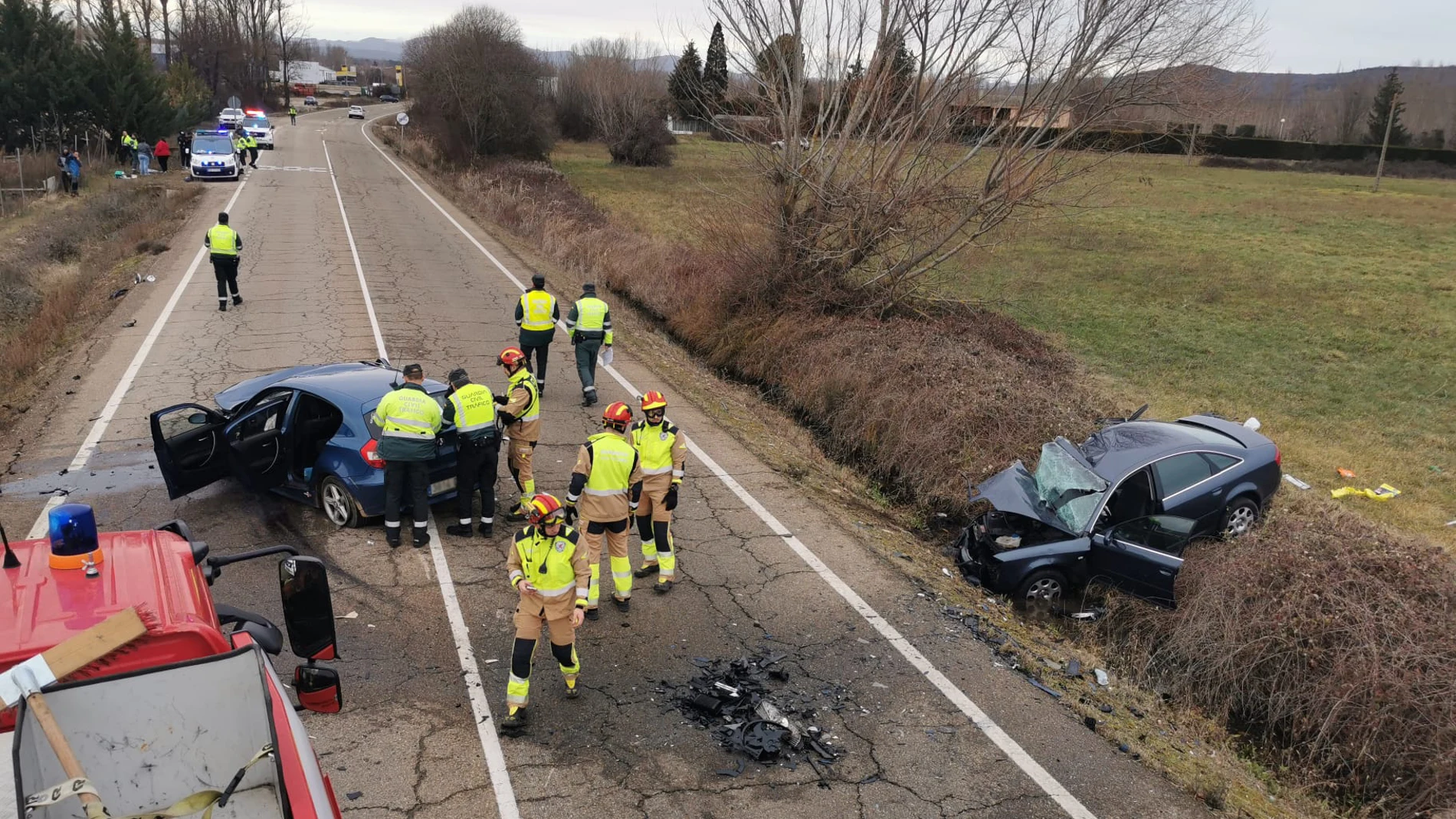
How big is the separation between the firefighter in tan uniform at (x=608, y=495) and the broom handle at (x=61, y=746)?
4.14 m

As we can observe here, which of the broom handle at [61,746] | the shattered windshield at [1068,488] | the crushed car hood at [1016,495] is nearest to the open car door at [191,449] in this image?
the broom handle at [61,746]

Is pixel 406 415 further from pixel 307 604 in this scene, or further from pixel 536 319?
pixel 536 319

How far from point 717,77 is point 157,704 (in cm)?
1701

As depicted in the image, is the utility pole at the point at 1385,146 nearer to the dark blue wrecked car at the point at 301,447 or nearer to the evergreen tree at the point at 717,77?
the evergreen tree at the point at 717,77

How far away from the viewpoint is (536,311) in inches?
487

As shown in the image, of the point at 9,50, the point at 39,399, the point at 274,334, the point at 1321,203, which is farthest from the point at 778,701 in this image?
the point at 1321,203

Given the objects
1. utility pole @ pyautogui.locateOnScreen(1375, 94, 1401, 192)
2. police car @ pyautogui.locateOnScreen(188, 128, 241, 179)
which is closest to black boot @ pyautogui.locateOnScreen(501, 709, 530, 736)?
police car @ pyautogui.locateOnScreen(188, 128, 241, 179)

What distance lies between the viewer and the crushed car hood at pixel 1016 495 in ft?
29.2

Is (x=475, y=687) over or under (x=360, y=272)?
under

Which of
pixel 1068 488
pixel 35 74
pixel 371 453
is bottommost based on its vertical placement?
pixel 1068 488

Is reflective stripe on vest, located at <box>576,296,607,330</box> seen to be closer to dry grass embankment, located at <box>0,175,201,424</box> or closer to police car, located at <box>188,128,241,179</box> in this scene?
dry grass embankment, located at <box>0,175,201,424</box>

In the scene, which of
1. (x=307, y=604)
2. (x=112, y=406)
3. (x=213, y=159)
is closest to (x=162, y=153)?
(x=213, y=159)

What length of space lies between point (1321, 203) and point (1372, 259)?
60.8 ft

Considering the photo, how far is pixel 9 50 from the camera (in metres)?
34.7
